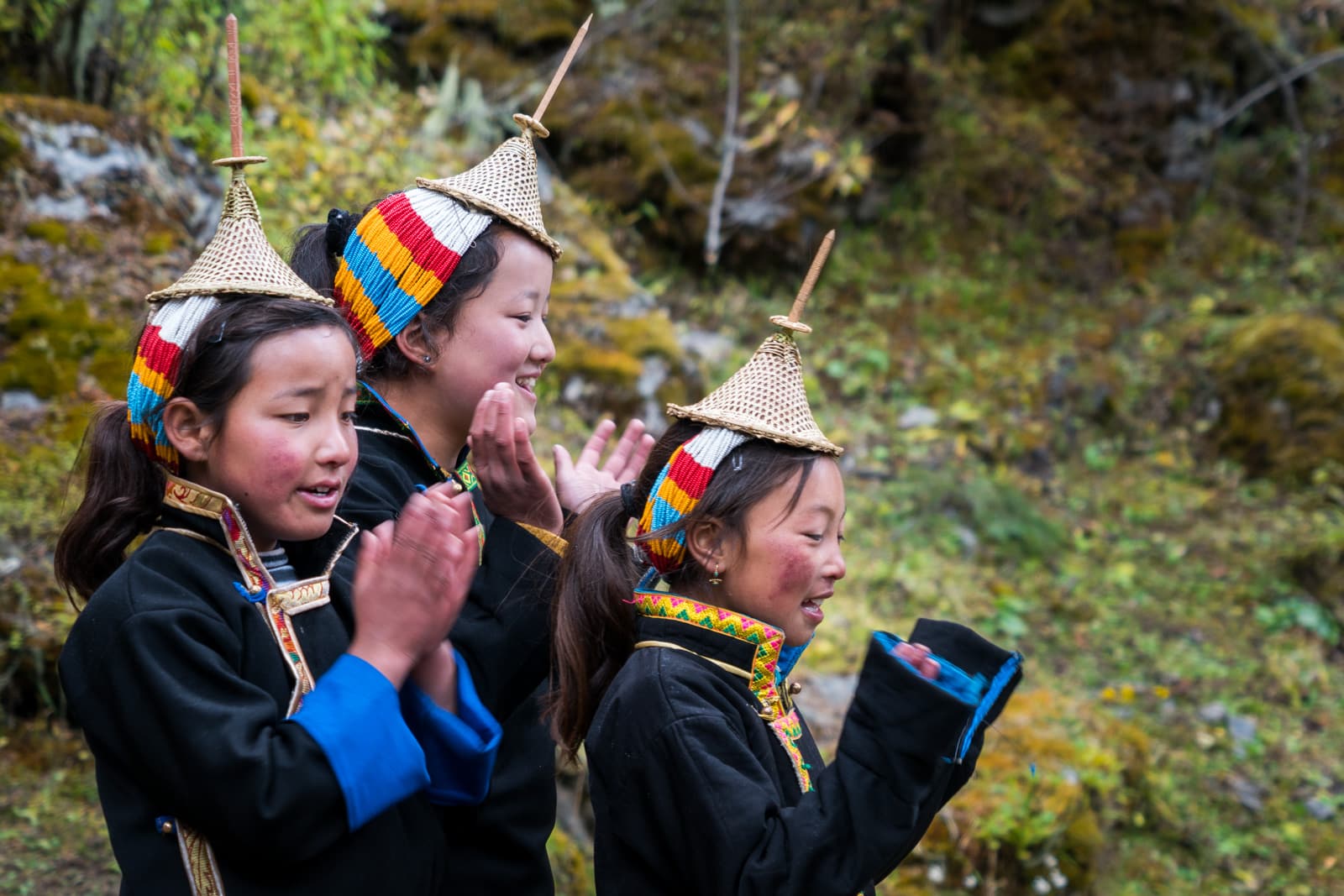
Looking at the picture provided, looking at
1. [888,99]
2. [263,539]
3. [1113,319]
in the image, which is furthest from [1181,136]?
[263,539]

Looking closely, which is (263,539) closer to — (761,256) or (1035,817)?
(1035,817)

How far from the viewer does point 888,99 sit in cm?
944

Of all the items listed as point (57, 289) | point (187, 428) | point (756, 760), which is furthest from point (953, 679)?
point (57, 289)

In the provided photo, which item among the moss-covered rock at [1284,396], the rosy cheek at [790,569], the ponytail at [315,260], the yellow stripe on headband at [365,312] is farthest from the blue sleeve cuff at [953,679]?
the moss-covered rock at [1284,396]

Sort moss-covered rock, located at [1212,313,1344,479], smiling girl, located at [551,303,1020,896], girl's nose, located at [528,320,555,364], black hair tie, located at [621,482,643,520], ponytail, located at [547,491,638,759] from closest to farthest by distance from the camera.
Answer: smiling girl, located at [551,303,1020,896] → ponytail, located at [547,491,638,759] → black hair tie, located at [621,482,643,520] → girl's nose, located at [528,320,555,364] → moss-covered rock, located at [1212,313,1344,479]

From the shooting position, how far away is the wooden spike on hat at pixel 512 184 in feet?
7.76

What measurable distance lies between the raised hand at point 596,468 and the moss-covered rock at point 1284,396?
631 centimetres

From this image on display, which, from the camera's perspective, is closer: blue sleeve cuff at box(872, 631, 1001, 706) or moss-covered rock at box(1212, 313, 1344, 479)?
blue sleeve cuff at box(872, 631, 1001, 706)

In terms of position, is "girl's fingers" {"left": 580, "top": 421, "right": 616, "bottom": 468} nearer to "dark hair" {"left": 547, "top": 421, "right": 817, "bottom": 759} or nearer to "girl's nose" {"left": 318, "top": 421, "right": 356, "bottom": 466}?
"dark hair" {"left": 547, "top": 421, "right": 817, "bottom": 759}

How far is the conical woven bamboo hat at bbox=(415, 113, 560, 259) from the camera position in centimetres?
237

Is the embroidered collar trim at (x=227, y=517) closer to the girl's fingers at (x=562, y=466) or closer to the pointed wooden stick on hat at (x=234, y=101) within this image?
the pointed wooden stick on hat at (x=234, y=101)

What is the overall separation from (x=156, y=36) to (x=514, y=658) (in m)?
4.64

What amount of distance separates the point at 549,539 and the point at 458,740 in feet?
1.67

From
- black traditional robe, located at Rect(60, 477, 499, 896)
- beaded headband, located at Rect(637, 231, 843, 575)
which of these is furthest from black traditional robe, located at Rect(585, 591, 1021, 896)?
Answer: black traditional robe, located at Rect(60, 477, 499, 896)
